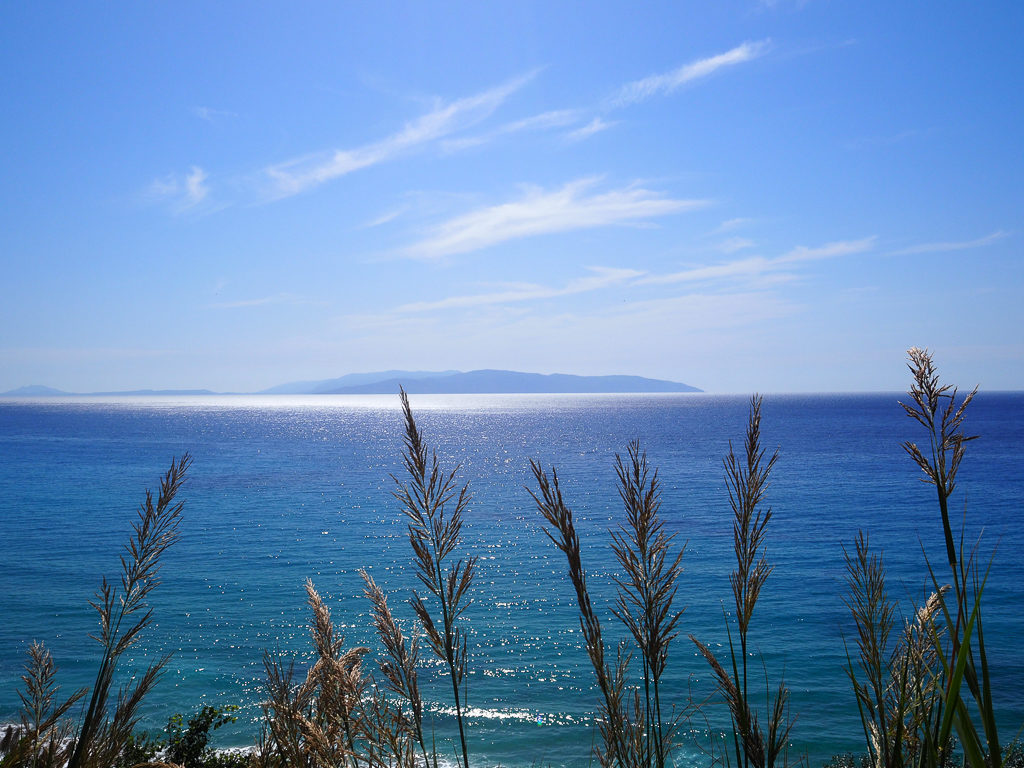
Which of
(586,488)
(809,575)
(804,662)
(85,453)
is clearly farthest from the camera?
(85,453)

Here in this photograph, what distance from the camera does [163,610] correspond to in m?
26.2

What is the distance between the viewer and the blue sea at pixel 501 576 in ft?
59.0

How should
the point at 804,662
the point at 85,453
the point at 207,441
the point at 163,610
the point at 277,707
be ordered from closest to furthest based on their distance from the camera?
the point at 277,707 < the point at 804,662 < the point at 163,610 < the point at 85,453 < the point at 207,441

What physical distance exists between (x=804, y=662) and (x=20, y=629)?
86.5 feet

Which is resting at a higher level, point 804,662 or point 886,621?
point 886,621

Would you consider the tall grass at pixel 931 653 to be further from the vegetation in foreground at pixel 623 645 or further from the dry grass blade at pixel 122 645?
the dry grass blade at pixel 122 645

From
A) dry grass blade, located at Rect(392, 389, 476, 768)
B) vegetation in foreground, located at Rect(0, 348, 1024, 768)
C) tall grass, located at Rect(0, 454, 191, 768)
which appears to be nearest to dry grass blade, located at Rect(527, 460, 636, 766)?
vegetation in foreground, located at Rect(0, 348, 1024, 768)

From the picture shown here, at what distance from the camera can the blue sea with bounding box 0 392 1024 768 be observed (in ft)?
59.0

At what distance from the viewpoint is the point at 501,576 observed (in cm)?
3114

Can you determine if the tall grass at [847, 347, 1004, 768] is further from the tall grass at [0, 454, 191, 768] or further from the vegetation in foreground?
the tall grass at [0, 454, 191, 768]

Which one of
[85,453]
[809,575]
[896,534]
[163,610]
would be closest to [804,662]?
[809,575]

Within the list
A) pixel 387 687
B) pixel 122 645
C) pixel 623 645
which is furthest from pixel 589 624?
pixel 122 645

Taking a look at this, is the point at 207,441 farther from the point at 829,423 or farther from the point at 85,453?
the point at 829,423

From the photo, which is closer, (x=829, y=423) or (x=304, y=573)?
(x=304, y=573)
